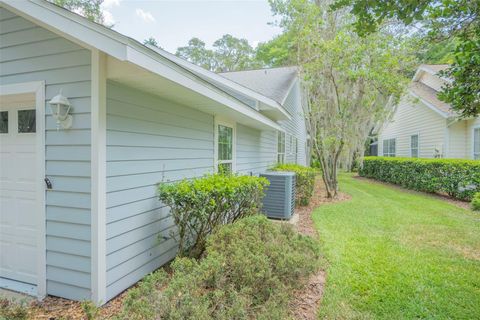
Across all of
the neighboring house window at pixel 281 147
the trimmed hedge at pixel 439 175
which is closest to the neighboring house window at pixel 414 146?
the trimmed hedge at pixel 439 175

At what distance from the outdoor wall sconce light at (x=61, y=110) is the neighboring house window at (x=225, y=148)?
343 centimetres

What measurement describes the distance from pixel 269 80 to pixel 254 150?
3367 mm

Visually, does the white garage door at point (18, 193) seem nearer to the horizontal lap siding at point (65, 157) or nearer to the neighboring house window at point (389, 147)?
the horizontal lap siding at point (65, 157)

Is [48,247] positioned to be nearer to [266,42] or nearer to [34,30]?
[34,30]

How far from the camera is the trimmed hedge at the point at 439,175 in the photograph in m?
9.20

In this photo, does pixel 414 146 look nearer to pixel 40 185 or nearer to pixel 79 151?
pixel 79 151

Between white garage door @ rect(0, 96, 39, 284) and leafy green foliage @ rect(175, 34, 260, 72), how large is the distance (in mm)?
28959

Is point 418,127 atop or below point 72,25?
atop

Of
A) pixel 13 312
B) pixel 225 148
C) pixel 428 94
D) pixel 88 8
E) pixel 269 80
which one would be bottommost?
pixel 13 312

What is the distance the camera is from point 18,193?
3.63 metres

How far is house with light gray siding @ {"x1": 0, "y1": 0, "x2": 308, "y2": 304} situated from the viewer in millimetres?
2988

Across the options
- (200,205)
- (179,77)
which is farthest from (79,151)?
(200,205)

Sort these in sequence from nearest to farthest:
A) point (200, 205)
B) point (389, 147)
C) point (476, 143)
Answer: point (200, 205), point (476, 143), point (389, 147)

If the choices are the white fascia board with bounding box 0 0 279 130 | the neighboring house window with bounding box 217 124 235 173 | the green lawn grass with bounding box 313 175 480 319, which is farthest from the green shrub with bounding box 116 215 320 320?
the neighboring house window with bounding box 217 124 235 173
